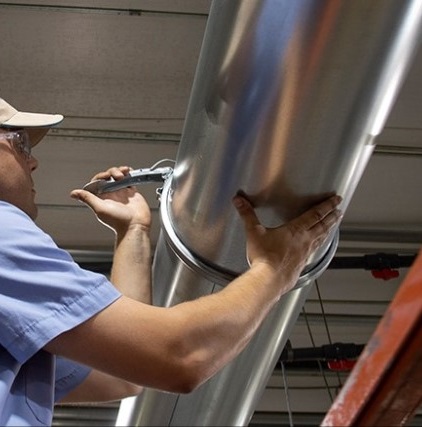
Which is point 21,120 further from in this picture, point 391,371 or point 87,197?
point 391,371

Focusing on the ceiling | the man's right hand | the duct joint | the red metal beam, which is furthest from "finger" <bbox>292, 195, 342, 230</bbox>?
the ceiling

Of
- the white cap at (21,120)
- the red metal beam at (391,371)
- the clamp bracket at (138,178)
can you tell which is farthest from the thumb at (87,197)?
the red metal beam at (391,371)

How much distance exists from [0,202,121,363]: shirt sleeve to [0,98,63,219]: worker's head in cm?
18

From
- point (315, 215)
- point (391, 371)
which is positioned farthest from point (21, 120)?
point (391, 371)

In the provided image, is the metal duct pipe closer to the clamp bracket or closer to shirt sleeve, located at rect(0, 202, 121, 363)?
the clamp bracket

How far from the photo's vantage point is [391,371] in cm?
63

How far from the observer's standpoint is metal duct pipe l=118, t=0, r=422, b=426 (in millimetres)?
903

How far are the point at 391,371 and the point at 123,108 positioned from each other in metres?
1.34

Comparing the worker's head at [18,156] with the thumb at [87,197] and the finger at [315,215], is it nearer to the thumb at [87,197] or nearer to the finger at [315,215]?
the thumb at [87,197]

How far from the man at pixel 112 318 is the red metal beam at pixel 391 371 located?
312 millimetres

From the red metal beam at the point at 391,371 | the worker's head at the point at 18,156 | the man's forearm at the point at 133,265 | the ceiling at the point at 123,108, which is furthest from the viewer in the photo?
the ceiling at the point at 123,108

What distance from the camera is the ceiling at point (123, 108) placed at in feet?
5.52

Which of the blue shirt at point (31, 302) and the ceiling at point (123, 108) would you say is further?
the ceiling at point (123, 108)

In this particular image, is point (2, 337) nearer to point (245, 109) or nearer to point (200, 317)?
point (200, 317)
